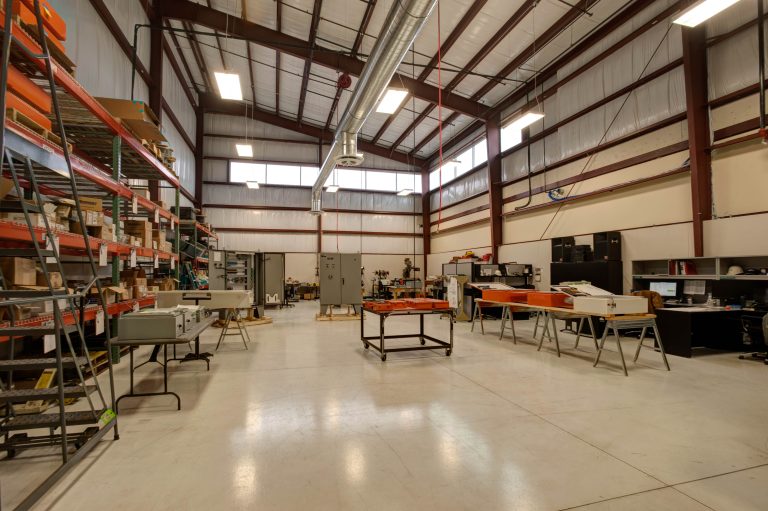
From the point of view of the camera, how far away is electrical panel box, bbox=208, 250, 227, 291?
805 centimetres

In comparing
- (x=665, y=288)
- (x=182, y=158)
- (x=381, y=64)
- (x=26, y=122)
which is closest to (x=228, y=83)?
(x=381, y=64)

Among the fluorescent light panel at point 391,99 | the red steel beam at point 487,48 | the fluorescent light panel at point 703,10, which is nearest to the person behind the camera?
the fluorescent light panel at point 703,10

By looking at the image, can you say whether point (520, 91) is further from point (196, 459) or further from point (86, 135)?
point (196, 459)

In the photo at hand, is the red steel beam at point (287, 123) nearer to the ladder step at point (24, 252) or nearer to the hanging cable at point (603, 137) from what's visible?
the hanging cable at point (603, 137)

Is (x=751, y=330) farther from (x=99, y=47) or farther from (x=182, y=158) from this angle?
(x=182, y=158)

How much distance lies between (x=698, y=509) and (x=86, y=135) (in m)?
6.08

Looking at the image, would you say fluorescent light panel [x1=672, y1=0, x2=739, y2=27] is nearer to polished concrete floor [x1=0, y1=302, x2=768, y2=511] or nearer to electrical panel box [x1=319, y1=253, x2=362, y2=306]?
polished concrete floor [x1=0, y1=302, x2=768, y2=511]

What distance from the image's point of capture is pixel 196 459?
2186 millimetres

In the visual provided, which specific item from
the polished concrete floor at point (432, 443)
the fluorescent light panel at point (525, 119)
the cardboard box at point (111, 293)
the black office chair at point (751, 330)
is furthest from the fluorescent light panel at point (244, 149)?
the black office chair at point (751, 330)

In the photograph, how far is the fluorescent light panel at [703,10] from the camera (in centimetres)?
400

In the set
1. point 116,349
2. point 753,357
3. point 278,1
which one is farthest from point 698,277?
point 278,1

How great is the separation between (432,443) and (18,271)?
3.22m

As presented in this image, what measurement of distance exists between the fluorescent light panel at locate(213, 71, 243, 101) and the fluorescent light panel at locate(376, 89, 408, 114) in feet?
7.95

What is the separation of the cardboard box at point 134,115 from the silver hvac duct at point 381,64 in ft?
9.94
